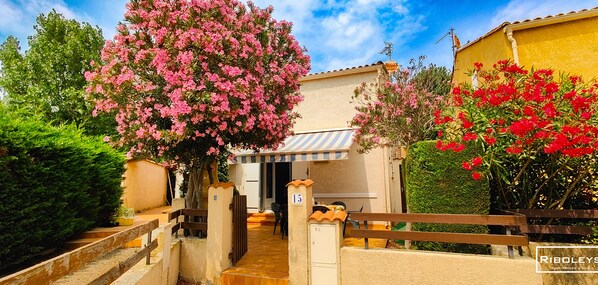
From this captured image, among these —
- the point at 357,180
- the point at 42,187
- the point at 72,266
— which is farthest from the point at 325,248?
the point at 42,187

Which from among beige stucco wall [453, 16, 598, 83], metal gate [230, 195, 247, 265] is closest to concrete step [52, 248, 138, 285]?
metal gate [230, 195, 247, 265]

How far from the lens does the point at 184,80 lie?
9773 millimetres

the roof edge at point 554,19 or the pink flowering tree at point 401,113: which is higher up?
the roof edge at point 554,19

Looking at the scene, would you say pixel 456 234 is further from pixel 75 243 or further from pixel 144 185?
pixel 144 185

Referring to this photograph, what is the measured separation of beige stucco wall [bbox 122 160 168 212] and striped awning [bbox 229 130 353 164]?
11417mm

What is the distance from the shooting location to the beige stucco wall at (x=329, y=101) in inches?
746

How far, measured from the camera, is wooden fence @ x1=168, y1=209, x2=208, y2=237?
10625mm

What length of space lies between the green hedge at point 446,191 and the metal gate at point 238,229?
20.0 ft

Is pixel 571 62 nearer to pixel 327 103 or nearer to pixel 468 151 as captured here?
pixel 468 151

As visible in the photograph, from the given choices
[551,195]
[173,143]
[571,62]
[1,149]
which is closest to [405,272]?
[551,195]

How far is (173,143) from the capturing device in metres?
10.7

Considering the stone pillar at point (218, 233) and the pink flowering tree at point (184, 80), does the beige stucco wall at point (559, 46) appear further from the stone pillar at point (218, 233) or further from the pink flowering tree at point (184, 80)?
the stone pillar at point (218, 233)

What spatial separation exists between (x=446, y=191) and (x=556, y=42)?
11.9 meters

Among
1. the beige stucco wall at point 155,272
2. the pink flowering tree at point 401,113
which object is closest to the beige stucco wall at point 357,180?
the pink flowering tree at point 401,113
